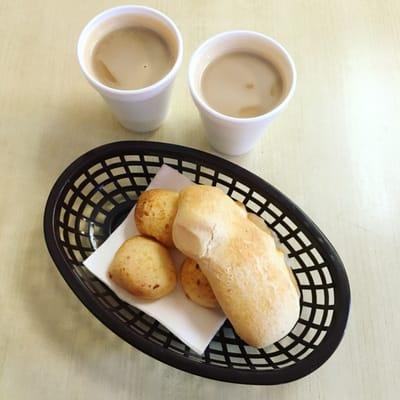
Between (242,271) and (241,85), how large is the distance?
209mm

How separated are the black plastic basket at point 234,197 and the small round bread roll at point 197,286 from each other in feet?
0.14

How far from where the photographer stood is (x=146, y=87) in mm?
468

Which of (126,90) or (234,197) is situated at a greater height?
(126,90)

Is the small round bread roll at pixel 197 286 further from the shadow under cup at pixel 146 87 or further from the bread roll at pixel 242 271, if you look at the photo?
the shadow under cup at pixel 146 87

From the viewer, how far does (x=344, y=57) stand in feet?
1.96

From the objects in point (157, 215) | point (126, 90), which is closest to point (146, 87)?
point (126, 90)

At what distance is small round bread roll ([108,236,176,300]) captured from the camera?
0.43 meters

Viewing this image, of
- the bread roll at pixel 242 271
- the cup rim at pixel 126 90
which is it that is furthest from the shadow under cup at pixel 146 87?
the bread roll at pixel 242 271

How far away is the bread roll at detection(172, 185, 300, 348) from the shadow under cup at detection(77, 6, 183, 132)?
13cm

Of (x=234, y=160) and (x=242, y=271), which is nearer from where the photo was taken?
(x=242, y=271)

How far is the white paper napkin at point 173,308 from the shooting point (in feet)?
1.43

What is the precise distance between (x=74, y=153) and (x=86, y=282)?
177 millimetres

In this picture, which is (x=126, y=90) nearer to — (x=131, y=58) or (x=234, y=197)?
(x=131, y=58)

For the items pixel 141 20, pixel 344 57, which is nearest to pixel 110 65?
pixel 141 20
